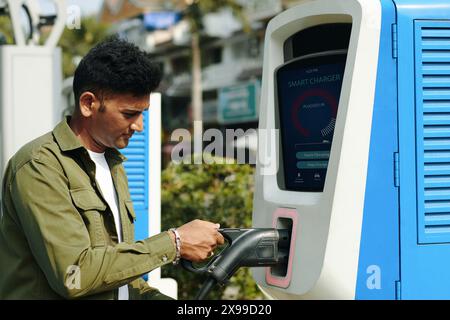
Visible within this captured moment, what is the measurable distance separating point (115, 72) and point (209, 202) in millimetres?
4559

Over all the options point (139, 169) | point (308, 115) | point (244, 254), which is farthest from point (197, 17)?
point (244, 254)

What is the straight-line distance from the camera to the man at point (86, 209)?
111 inches

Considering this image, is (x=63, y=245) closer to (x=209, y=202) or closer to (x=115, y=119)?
(x=115, y=119)

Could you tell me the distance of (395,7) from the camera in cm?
331

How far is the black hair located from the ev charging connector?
0.69 meters

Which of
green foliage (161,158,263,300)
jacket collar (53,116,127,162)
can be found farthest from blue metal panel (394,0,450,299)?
green foliage (161,158,263,300)

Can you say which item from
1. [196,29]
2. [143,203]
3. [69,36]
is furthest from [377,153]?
[69,36]

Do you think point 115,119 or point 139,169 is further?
point 139,169

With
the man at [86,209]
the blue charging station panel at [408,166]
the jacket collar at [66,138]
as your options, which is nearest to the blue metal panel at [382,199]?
the blue charging station panel at [408,166]

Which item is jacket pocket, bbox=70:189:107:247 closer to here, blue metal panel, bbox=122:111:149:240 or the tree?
blue metal panel, bbox=122:111:149:240

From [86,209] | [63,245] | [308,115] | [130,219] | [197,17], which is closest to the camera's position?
[63,245]

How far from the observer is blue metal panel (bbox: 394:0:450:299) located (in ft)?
10.8

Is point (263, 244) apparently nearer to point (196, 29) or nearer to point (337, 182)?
point (337, 182)

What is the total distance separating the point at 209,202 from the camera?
7.51 meters
